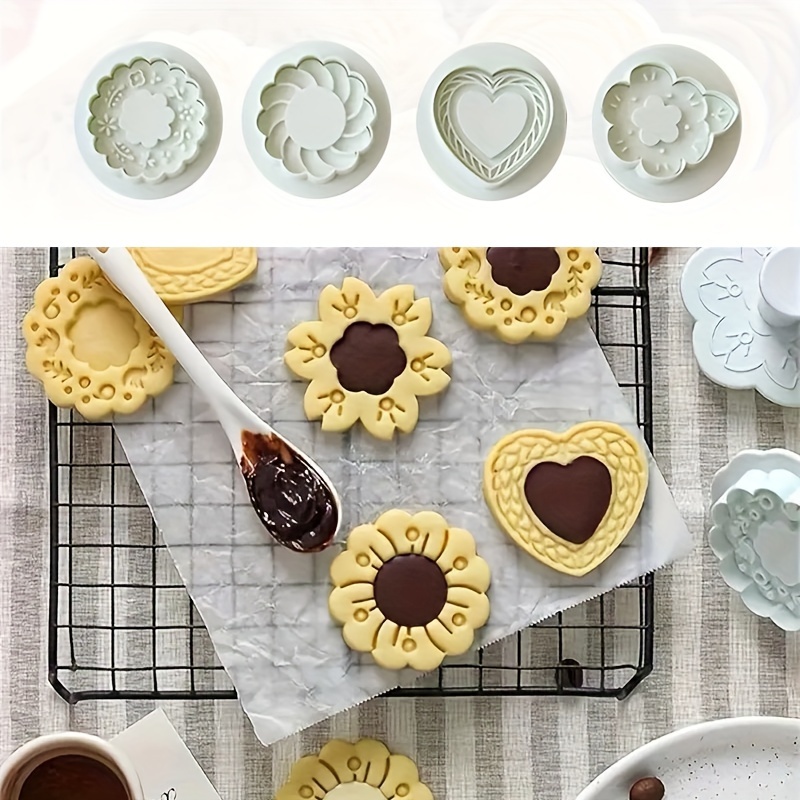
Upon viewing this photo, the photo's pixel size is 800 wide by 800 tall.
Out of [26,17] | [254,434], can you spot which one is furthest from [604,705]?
[26,17]

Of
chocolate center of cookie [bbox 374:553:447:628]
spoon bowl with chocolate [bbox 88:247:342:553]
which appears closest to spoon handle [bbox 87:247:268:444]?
spoon bowl with chocolate [bbox 88:247:342:553]

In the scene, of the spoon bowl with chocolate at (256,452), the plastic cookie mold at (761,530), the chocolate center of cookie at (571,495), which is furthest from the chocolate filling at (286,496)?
the plastic cookie mold at (761,530)

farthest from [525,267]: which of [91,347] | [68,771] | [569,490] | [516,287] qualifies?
[68,771]

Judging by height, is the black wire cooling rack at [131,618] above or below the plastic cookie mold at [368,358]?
below

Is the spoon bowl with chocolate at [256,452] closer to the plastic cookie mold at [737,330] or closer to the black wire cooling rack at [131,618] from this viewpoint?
the black wire cooling rack at [131,618]

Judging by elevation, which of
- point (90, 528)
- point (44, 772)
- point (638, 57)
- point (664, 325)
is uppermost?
point (638, 57)

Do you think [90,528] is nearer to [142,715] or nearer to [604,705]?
[142,715]

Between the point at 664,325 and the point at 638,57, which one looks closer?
the point at 638,57
